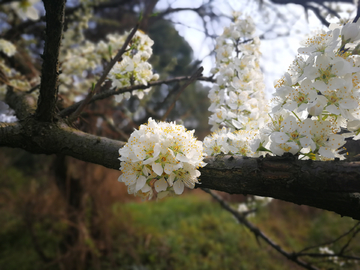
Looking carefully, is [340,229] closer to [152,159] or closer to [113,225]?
[113,225]

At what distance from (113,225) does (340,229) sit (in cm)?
551

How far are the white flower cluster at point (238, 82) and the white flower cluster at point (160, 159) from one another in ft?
1.87

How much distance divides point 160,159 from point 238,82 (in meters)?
0.96

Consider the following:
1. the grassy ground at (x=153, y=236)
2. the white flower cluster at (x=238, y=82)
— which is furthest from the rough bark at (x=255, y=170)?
the grassy ground at (x=153, y=236)

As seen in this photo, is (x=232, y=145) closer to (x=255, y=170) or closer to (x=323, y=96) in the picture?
(x=255, y=170)

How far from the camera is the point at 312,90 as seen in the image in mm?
835

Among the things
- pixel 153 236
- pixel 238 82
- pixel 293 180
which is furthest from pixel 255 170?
pixel 153 236

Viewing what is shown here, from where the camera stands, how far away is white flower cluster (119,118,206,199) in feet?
2.63

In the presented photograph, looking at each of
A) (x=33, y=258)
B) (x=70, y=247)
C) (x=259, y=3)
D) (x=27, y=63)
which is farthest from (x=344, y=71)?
(x=33, y=258)

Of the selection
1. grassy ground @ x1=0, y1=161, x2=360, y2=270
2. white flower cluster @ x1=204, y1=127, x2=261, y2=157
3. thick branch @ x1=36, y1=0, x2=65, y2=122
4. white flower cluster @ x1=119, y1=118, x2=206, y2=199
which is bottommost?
grassy ground @ x1=0, y1=161, x2=360, y2=270

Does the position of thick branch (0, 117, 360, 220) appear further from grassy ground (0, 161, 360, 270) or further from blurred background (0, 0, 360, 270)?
grassy ground (0, 161, 360, 270)

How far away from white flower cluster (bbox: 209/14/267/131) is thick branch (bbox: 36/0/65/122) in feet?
3.03

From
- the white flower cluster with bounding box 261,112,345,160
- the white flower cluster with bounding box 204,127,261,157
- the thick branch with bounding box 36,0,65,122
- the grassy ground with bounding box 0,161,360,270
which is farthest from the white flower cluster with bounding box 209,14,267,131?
the grassy ground with bounding box 0,161,360,270

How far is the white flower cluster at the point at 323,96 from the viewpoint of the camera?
80cm
